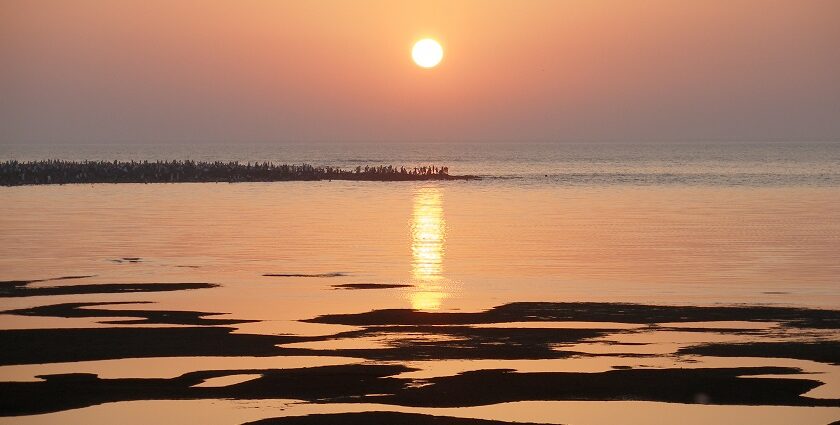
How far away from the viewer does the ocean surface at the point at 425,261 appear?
17156 millimetres

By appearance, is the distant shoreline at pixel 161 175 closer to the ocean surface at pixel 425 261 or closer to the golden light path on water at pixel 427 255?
the ocean surface at pixel 425 261

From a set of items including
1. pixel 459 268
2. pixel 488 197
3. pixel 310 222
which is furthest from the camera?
pixel 488 197

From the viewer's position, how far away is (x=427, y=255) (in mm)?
33531

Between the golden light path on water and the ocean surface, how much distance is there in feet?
0.26

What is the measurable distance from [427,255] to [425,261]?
1.64 m

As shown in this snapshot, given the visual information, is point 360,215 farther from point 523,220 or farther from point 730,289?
point 730,289

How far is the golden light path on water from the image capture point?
80.0 feet

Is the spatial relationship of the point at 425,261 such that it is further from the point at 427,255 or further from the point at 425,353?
Result: the point at 425,353

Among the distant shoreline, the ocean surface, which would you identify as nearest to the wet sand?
the ocean surface

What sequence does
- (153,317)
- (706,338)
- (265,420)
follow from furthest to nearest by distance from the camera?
(153,317), (706,338), (265,420)

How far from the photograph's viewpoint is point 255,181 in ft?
314

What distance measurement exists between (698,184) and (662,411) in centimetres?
8102

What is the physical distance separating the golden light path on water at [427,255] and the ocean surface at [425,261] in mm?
80

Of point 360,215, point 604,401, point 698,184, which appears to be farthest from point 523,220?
point 698,184
